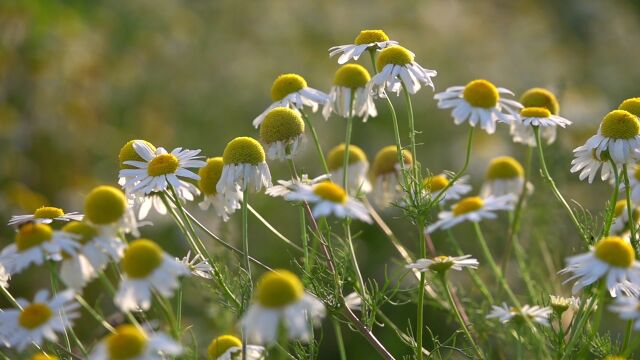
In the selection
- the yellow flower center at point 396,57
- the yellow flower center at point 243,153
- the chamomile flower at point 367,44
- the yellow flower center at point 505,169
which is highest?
the chamomile flower at point 367,44

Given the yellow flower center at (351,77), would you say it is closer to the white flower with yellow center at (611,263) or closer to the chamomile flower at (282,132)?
the chamomile flower at (282,132)

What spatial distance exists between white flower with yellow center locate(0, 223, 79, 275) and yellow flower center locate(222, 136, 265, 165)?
0.47m

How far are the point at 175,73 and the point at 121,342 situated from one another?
18.0ft

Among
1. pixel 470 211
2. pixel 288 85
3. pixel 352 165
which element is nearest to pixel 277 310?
pixel 470 211

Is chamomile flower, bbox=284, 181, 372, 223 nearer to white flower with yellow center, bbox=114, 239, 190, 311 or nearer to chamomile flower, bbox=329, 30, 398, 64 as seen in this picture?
white flower with yellow center, bbox=114, 239, 190, 311

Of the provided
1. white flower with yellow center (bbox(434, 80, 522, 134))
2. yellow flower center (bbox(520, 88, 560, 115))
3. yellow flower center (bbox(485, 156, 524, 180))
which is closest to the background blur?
yellow flower center (bbox(485, 156, 524, 180))

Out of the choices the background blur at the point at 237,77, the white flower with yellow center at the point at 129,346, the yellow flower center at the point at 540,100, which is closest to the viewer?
the white flower with yellow center at the point at 129,346

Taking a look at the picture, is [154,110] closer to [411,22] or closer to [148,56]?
[148,56]

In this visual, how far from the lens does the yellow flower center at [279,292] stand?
4.39 feet

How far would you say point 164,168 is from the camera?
1.94m

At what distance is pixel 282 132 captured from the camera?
6.67 feet

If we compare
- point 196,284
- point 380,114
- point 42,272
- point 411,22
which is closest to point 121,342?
point 196,284

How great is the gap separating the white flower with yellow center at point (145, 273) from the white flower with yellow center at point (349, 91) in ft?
2.56

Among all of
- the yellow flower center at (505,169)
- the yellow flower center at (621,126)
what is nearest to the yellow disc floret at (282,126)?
the yellow flower center at (621,126)
